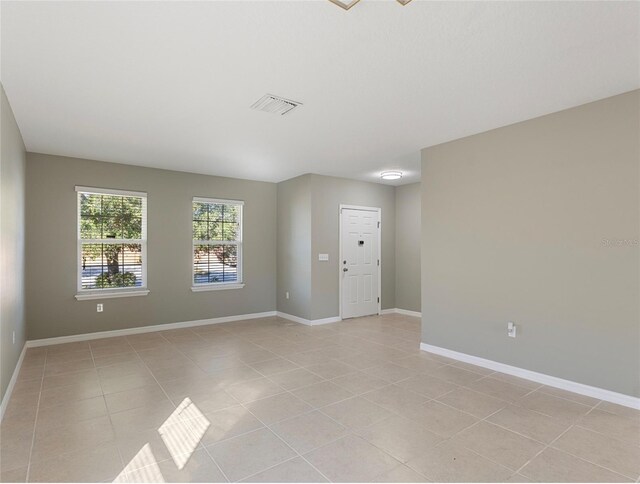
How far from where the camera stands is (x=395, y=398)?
3092mm

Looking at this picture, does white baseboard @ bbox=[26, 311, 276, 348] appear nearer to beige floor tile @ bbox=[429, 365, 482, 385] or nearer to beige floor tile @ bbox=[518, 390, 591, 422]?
beige floor tile @ bbox=[429, 365, 482, 385]

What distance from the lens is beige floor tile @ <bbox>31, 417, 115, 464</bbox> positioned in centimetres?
228

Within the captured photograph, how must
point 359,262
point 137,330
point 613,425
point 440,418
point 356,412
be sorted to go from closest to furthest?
point 613,425, point 440,418, point 356,412, point 137,330, point 359,262

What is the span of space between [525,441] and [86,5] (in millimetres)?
3746

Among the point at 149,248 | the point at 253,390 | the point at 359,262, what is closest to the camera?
the point at 253,390

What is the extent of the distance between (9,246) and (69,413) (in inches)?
63.4

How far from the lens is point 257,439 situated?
2.43m

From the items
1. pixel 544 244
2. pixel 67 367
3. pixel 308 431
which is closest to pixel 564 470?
pixel 308 431

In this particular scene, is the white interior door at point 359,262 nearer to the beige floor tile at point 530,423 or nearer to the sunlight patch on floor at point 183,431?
the beige floor tile at point 530,423

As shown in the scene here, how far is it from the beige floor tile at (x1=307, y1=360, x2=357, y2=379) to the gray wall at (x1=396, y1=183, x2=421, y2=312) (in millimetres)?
3265

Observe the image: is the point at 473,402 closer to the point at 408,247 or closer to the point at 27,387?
the point at 27,387

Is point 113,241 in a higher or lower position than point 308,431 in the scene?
higher

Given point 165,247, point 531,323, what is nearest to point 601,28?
point 531,323

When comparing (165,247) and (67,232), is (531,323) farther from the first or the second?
(67,232)
